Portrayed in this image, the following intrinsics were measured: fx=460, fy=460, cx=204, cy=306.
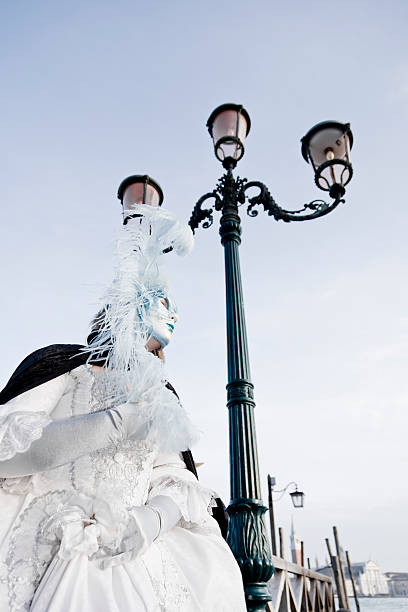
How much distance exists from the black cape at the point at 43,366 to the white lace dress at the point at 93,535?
0.03 m

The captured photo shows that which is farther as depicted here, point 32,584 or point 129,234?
point 129,234

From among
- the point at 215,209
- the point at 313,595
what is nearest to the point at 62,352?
the point at 215,209

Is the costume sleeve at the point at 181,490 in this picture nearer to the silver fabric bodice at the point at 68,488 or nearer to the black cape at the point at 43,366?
the silver fabric bodice at the point at 68,488

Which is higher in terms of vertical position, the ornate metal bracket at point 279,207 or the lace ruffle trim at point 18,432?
the ornate metal bracket at point 279,207

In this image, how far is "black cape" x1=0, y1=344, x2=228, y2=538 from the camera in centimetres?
171

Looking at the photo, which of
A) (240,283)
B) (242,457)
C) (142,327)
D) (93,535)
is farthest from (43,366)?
(240,283)

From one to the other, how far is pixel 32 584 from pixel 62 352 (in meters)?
0.82

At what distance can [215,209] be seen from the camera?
453 centimetres

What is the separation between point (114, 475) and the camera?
164 centimetres

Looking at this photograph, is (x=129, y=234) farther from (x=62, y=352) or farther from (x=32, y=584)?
(x=32, y=584)

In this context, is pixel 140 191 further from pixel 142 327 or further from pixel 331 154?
pixel 142 327

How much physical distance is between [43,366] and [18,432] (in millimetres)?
341

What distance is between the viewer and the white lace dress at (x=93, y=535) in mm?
1334

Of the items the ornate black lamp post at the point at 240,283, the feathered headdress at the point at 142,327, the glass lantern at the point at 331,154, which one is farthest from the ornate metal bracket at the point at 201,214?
the feathered headdress at the point at 142,327
